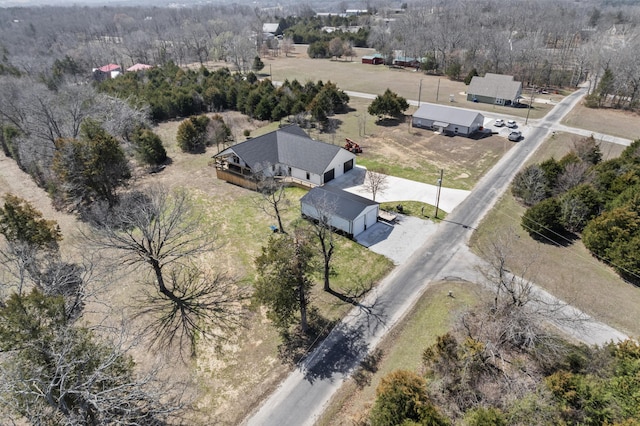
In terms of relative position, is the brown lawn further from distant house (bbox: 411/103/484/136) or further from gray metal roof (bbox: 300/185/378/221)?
gray metal roof (bbox: 300/185/378/221)

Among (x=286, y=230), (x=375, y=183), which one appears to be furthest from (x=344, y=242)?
(x=375, y=183)

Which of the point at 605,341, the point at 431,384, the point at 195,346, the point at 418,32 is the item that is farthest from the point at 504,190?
the point at 418,32

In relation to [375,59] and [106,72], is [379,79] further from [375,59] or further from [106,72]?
[106,72]

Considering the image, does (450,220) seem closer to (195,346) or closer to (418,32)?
(195,346)

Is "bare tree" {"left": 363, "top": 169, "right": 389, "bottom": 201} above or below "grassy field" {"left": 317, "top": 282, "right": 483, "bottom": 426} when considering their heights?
above

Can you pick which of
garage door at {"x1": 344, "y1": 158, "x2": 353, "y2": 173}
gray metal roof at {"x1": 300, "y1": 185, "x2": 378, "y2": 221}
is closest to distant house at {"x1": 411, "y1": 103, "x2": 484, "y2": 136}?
garage door at {"x1": 344, "y1": 158, "x2": 353, "y2": 173}

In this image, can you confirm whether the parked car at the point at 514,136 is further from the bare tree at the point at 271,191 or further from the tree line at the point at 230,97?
the bare tree at the point at 271,191
